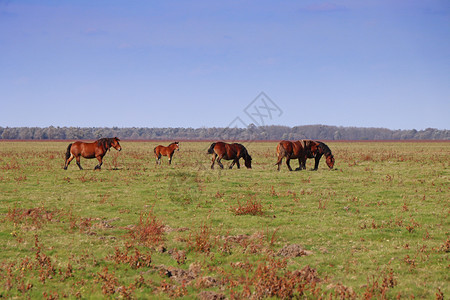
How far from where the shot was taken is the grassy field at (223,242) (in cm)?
741

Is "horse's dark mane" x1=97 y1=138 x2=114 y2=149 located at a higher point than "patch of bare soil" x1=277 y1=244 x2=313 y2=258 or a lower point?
higher

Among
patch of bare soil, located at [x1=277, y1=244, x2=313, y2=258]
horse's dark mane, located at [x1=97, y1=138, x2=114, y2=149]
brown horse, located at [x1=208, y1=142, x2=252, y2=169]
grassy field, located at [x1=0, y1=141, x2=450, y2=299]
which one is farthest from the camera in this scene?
brown horse, located at [x1=208, y1=142, x2=252, y2=169]

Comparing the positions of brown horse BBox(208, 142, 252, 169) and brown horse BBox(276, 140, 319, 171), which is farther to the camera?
brown horse BBox(208, 142, 252, 169)

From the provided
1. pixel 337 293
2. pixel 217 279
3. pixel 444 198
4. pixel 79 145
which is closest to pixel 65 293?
pixel 217 279

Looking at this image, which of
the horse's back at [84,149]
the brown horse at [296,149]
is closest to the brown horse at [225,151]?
the brown horse at [296,149]

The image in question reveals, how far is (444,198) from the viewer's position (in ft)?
53.6

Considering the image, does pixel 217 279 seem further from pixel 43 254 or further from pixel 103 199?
pixel 103 199

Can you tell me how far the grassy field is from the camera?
24.3 feet

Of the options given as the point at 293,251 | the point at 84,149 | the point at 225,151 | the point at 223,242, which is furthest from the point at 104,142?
the point at 293,251

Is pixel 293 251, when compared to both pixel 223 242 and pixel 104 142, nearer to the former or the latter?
pixel 223 242

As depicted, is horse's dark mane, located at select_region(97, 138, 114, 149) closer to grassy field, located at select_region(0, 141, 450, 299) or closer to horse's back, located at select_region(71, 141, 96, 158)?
horse's back, located at select_region(71, 141, 96, 158)

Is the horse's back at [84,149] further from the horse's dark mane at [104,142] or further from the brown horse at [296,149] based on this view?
the brown horse at [296,149]

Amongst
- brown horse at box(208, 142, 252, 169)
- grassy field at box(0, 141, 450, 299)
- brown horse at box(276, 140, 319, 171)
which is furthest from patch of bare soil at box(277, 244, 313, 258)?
brown horse at box(208, 142, 252, 169)

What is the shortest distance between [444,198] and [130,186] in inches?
570
